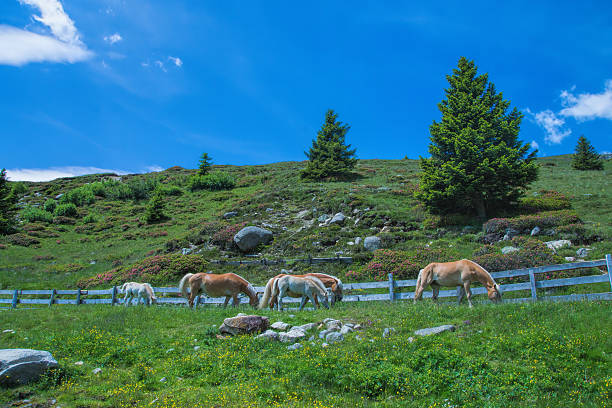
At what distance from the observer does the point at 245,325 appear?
935 centimetres

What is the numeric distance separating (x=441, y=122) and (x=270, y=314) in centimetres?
2323

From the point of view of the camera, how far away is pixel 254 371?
698cm

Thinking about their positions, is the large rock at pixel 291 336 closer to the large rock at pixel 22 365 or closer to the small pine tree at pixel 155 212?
Result: the large rock at pixel 22 365

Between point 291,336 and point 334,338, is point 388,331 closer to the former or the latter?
point 334,338

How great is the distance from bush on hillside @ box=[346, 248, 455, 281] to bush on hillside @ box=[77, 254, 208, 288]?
1173 cm

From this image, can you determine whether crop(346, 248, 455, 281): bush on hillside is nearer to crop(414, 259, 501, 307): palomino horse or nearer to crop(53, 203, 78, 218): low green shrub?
crop(414, 259, 501, 307): palomino horse

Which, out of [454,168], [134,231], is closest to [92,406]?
[454,168]

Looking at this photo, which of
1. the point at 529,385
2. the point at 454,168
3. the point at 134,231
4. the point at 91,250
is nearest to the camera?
the point at 529,385

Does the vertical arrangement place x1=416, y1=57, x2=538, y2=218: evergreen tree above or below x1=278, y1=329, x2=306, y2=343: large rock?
above

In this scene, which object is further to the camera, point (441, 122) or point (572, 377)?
point (441, 122)

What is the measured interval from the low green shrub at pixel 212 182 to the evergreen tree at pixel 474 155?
3906 centimetres

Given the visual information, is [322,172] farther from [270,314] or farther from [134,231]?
[270,314]

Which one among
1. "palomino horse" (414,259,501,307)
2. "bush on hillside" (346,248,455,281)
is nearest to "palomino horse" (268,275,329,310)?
"palomino horse" (414,259,501,307)

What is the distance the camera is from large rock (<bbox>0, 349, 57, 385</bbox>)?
6590mm
